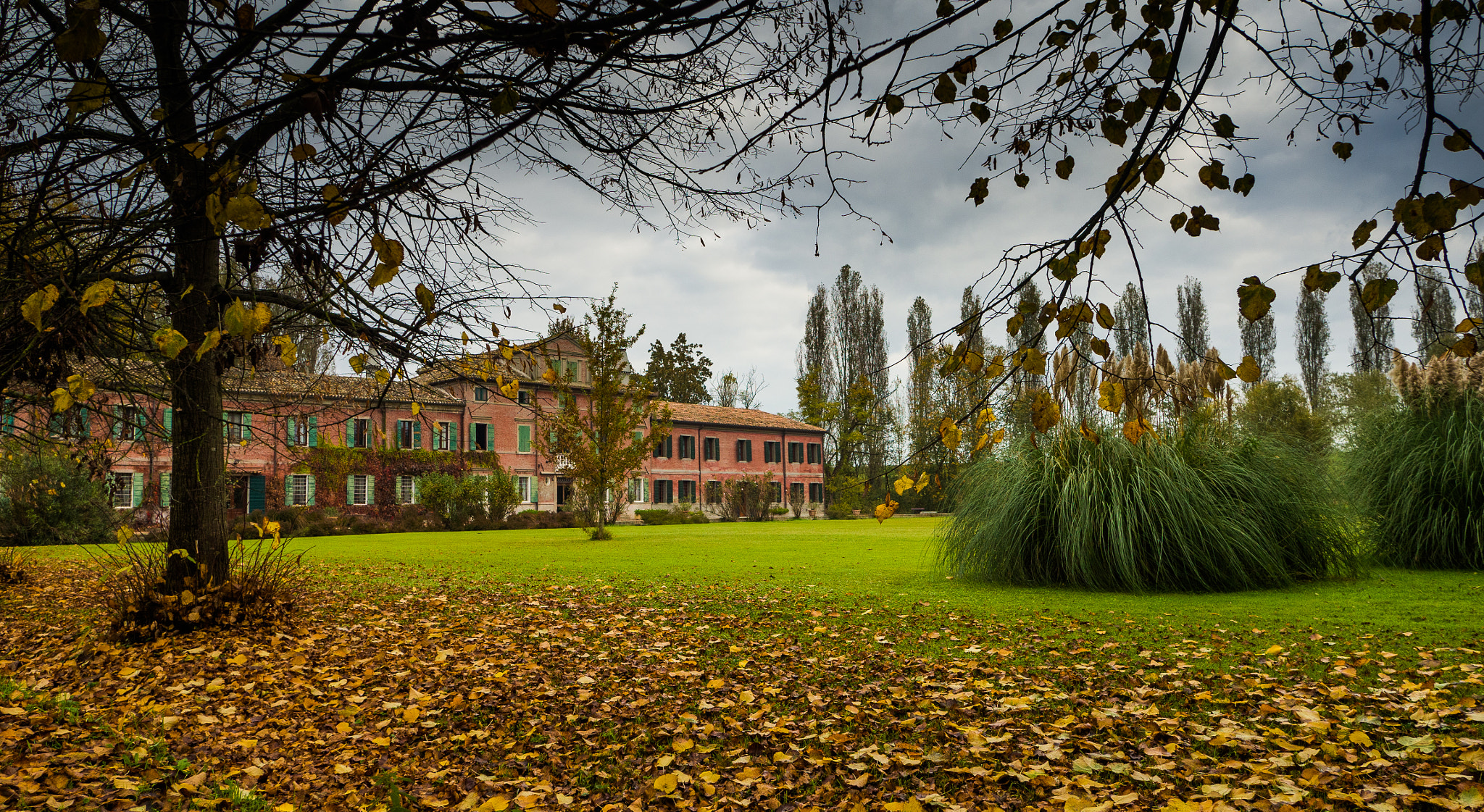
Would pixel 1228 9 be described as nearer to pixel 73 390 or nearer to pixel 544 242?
pixel 73 390

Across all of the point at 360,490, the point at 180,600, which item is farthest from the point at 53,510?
the point at 180,600

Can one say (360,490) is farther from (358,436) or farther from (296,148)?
(296,148)

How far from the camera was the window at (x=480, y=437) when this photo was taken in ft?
106

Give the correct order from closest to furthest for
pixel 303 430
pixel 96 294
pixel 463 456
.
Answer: pixel 96 294 < pixel 303 430 < pixel 463 456

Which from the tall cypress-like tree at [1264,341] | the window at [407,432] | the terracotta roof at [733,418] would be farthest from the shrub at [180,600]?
the tall cypress-like tree at [1264,341]

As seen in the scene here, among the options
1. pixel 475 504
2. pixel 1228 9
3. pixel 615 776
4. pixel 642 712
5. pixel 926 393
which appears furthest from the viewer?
pixel 926 393

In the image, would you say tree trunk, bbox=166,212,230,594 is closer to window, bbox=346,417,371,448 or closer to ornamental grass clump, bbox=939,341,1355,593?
ornamental grass clump, bbox=939,341,1355,593

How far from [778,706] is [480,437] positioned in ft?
99.7

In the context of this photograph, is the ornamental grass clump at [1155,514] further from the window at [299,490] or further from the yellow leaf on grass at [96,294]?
the window at [299,490]

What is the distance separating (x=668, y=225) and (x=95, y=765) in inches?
148

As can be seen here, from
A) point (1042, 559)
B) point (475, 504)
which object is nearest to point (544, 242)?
point (1042, 559)

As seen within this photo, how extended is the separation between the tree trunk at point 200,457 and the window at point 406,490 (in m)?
24.8

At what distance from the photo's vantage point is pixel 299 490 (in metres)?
27.9

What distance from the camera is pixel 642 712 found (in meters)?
4.06
